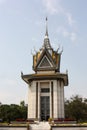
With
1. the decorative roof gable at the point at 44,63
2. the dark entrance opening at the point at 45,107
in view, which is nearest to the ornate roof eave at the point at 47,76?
the decorative roof gable at the point at 44,63

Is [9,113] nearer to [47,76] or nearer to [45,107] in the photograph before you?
[45,107]

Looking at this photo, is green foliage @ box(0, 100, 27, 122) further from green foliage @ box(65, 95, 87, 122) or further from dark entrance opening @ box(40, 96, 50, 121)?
dark entrance opening @ box(40, 96, 50, 121)

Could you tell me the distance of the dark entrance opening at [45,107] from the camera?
43594 mm

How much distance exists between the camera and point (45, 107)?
44.2 meters

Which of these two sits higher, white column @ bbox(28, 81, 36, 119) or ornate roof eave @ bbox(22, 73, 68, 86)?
ornate roof eave @ bbox(22, 73, 68, 86)

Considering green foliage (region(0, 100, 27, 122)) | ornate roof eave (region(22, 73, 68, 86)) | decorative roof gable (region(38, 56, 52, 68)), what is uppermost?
decorative roof gable (region(38, 56, 52, 68))

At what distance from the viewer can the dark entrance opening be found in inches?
1716

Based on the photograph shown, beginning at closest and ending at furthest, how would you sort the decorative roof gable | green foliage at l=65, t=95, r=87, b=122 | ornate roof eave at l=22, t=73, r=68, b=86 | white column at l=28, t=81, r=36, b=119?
white column at l=28, t=81, r=36, b=119 → ornate roof eave at l=22, t=73, r=68, b=86 → the decorative roof gable → green foliage at l=65, t=95, r=87, b=122

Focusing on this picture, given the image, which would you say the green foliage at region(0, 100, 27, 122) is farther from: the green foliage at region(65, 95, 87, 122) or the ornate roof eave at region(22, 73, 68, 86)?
the ornate roof eave at region(22, 73, 68, 86)

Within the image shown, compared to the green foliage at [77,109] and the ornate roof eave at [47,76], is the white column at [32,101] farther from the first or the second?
the green foliage at [77,109]

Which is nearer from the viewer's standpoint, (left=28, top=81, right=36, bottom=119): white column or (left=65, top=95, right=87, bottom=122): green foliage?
(left=28, top=81, right=36, bottom=119): white column

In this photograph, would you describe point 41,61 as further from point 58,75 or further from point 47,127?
point 47,127

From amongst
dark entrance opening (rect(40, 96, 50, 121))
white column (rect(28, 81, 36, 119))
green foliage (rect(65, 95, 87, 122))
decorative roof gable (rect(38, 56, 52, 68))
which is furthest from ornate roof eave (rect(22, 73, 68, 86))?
green foliage (rect(65, 95, 87, 122))

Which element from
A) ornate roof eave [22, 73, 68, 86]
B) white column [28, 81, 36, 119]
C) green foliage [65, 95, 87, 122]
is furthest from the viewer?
green foliage [65, 95, 87, 122]
